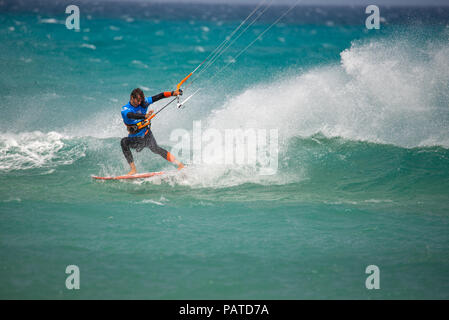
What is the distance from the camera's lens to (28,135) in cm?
1084

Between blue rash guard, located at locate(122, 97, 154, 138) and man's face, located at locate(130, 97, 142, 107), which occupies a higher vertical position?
man's face, located at locate(130, 97, 142, 107)

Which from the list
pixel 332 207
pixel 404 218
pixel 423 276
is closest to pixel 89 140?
pixel 332 207

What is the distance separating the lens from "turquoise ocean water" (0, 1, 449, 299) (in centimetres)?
507

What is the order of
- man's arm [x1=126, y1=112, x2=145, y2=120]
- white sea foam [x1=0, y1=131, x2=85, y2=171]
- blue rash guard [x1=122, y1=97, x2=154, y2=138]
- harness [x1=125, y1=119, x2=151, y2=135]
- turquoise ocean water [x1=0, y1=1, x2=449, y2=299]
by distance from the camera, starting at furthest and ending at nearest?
white sea foam [x1=0, y1=131, x2=85, y2=171] < harness [x1=125, y1=119, x2=151, y2=135] < blue rash guard [x1=122, y1=97, x2=154, y2=138] < man's arm [x1=126, y1=112, x2=145, y2=120] < turquoise ocean water [x1=0, y1=1, x2=449, y2=299]

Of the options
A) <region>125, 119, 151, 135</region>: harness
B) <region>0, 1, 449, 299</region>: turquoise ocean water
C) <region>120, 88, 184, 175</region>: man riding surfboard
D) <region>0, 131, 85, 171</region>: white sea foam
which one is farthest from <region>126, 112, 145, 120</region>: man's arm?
<region>0, 131, 85, 171</region>: white sea foam

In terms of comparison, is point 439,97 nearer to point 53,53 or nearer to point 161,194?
point 161,194

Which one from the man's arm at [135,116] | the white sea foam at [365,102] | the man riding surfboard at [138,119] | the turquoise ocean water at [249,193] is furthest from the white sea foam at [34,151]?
the white sea foam at [365,102]

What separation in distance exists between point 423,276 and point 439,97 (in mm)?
7900

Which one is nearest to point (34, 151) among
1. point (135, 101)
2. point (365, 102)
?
point (135, 101)

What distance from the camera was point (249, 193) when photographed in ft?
25.6

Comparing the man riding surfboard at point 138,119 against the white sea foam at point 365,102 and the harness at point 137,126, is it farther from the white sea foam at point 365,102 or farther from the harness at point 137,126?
the white sea foam at point 365,102

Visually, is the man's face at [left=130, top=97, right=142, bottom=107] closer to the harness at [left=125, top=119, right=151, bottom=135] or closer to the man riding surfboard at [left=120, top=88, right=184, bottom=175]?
the man riding surfboard at [left=120, top=88, right=184, bottom=175]

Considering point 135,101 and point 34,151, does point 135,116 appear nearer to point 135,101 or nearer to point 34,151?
point 135,101

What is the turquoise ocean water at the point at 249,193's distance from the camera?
5074mm
